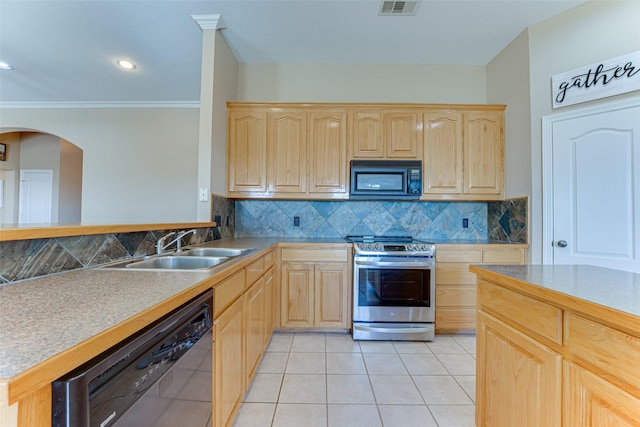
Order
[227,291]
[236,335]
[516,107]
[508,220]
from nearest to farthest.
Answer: [227,291]
[236,335]
[516,107]
[508,220]

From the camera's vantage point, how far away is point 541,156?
2436 millimetres

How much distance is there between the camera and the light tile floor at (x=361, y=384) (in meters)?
1.55

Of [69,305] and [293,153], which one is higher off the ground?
[293,153]

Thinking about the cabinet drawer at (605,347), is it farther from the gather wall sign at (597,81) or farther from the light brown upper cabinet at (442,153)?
the gather wall sign at (597,81)

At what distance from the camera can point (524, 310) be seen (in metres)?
1.03

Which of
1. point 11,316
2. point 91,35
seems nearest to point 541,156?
point 11,316

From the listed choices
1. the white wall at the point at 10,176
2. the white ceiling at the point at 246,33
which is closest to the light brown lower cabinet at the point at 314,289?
the white ceiling at the point at 246,33

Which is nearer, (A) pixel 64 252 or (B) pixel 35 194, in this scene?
(A) pixel 64 252

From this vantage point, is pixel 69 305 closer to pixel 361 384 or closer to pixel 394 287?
pixel 361 384

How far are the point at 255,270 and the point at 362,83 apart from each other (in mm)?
2485

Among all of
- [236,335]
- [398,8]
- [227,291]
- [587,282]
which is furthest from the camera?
[398,8]

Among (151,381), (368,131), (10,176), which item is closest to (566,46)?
(368,131)

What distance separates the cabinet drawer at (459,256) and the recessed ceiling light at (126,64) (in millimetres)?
4019

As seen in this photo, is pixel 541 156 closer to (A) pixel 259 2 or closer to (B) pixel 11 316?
(A) pixel 259 2
